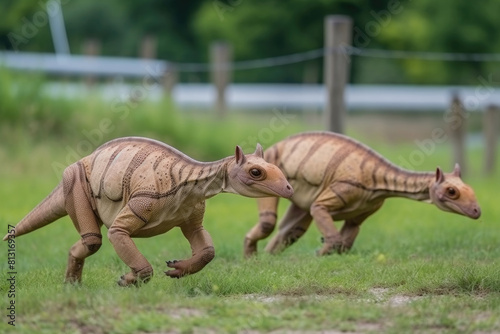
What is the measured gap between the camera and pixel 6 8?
134ft

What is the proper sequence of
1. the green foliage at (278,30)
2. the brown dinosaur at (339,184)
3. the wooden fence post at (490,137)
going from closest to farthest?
1. the brown dinosaur at (339,184)
2. the wooden fence post at (490,137)
3. the green foliage at (278,30)

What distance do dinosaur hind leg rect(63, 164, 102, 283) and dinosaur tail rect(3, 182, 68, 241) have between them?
0.41 feet

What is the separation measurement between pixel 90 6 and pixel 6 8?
3.43 metres

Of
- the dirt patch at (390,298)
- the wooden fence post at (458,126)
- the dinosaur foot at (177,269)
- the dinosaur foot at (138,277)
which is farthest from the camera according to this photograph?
the wooden fence post at (458,126)

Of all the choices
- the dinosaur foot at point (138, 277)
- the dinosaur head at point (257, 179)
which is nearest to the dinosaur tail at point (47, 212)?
the dinosaur foot at point (138, 277)

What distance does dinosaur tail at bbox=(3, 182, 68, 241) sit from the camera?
354 inches

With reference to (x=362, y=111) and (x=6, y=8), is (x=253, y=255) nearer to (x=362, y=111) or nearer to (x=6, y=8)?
(x=362, y=111)

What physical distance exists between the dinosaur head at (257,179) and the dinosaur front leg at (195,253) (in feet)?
1.79

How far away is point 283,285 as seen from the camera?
8641mm

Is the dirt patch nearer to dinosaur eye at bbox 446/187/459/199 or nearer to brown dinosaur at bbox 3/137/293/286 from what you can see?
brown dinosaur at bbox 3/137/293/286

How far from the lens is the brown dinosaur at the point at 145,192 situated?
8453 mm

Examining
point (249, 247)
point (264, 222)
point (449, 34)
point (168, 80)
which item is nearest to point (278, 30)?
point (449, 34)

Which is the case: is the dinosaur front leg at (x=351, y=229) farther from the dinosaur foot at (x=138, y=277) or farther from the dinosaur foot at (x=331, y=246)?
the dinosaur foot at (x=138, y=277)

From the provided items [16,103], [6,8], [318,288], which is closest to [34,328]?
[318,288]
